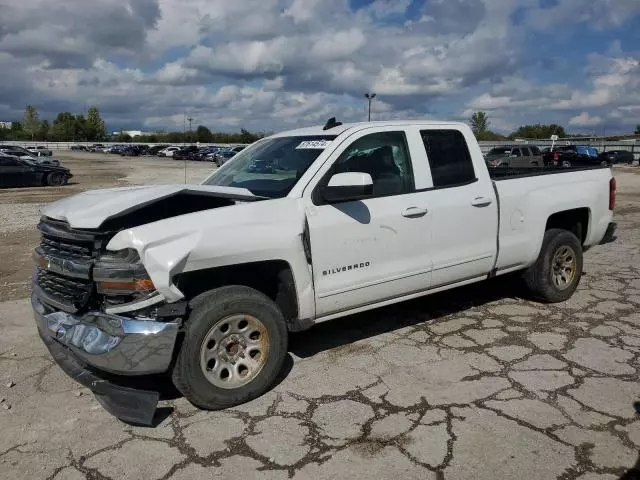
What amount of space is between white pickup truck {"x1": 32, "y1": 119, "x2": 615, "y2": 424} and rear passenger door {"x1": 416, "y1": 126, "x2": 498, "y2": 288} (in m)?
0.01

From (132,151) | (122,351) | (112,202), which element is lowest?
(122,351)

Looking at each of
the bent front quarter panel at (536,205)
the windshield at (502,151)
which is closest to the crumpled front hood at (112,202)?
the bent front quarter panel at (536,205)

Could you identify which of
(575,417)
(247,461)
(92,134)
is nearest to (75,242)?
(247,461)

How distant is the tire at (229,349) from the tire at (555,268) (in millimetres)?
3067

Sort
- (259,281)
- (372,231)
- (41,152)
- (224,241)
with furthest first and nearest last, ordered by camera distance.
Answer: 1. (41,152)
2. (372,231)
3. (259,281)
4. (224,241)

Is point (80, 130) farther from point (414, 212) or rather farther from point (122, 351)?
point (122, 351)

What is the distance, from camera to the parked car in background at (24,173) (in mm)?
21891

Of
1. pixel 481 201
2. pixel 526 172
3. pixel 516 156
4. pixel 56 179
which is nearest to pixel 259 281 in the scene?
pixel 481 201

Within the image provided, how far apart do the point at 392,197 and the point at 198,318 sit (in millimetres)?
1825

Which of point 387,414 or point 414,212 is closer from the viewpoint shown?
point 387,414

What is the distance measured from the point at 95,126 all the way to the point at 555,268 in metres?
148

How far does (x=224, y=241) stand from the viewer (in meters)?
3.56

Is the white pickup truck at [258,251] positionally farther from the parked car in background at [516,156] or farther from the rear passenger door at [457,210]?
the parked car in background at [516,156]

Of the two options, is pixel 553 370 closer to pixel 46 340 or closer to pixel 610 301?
pixel 610 301
